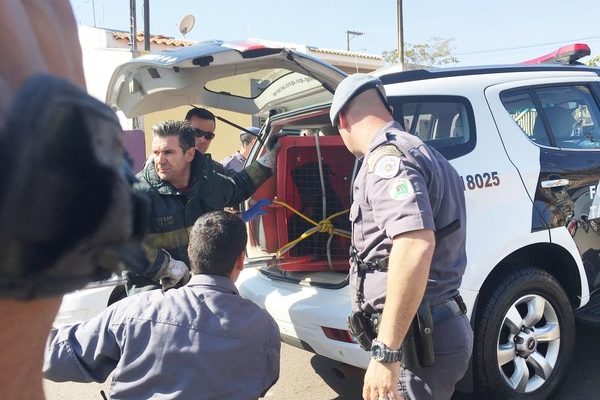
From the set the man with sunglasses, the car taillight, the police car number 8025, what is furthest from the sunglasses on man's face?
the police car number 8025

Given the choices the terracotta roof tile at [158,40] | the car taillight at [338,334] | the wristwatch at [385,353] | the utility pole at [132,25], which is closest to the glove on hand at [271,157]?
the car taillight at [338,334]

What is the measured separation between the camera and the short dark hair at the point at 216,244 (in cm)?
207

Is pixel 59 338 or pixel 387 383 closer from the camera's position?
pixel 387 383

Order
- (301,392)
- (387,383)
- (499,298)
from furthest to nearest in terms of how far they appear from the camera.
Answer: (301,392) < (499,298) < (387,383)

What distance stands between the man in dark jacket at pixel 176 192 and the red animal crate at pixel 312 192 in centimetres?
46

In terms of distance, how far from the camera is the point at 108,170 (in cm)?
58

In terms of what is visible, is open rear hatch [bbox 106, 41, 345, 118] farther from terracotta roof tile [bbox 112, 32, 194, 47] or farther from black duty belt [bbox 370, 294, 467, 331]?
terracotta roof tile [bbox 112, 32, 194, 47]

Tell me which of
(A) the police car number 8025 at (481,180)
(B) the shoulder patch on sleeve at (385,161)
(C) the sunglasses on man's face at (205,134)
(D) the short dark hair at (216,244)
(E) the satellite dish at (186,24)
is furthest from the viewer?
(E) the satellite dish at (186,24)

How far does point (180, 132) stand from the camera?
9.98 feet

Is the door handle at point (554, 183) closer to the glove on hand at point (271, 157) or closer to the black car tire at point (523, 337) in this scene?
the black car tire at point (523, 337)

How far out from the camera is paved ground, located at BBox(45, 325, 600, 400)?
345 centimetres

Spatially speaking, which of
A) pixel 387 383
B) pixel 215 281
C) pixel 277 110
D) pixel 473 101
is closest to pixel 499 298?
pixel 473 101

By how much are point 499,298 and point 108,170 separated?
270 centimetres

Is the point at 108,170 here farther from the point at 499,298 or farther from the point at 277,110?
the point at 277,110
